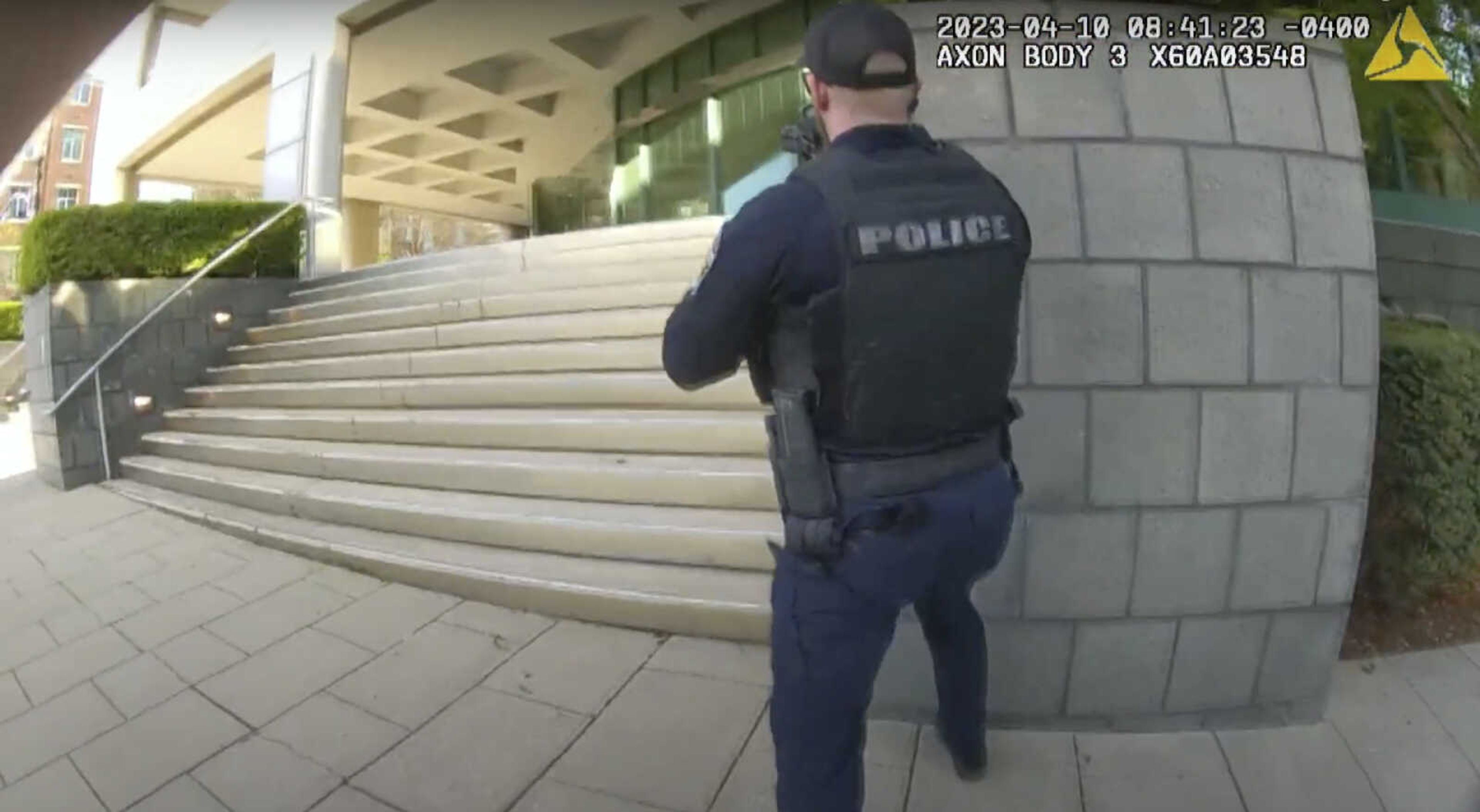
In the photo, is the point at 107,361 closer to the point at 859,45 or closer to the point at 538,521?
the point at 538,521

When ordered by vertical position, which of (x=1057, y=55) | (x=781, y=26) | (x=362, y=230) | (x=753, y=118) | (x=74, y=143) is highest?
(x=74, y=143)

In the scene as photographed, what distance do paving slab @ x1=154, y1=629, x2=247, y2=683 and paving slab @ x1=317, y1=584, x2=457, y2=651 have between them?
1.06ft

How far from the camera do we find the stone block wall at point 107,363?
562cm

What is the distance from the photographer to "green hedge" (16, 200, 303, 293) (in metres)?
5.88

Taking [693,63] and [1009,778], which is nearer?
[1009,778]

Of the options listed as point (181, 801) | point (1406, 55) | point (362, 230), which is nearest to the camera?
point (181, 801)

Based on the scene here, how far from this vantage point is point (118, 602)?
3.17m

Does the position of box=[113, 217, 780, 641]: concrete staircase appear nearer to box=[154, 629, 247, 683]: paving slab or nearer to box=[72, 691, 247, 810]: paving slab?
box=[154, 629, 247, 683]: paving slab

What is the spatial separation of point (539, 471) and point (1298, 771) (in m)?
3.09

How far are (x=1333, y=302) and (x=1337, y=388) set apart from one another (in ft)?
0.79

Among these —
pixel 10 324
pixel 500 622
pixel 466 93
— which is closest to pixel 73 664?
pixel 500 622

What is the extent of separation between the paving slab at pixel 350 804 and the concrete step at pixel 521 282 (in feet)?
11.6

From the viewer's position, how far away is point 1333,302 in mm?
1841

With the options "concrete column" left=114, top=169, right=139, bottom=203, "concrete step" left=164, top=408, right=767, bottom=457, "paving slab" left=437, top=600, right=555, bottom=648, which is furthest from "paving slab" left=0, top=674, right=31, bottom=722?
"concrete column" left=114, top=169, right=139, bottom=203
